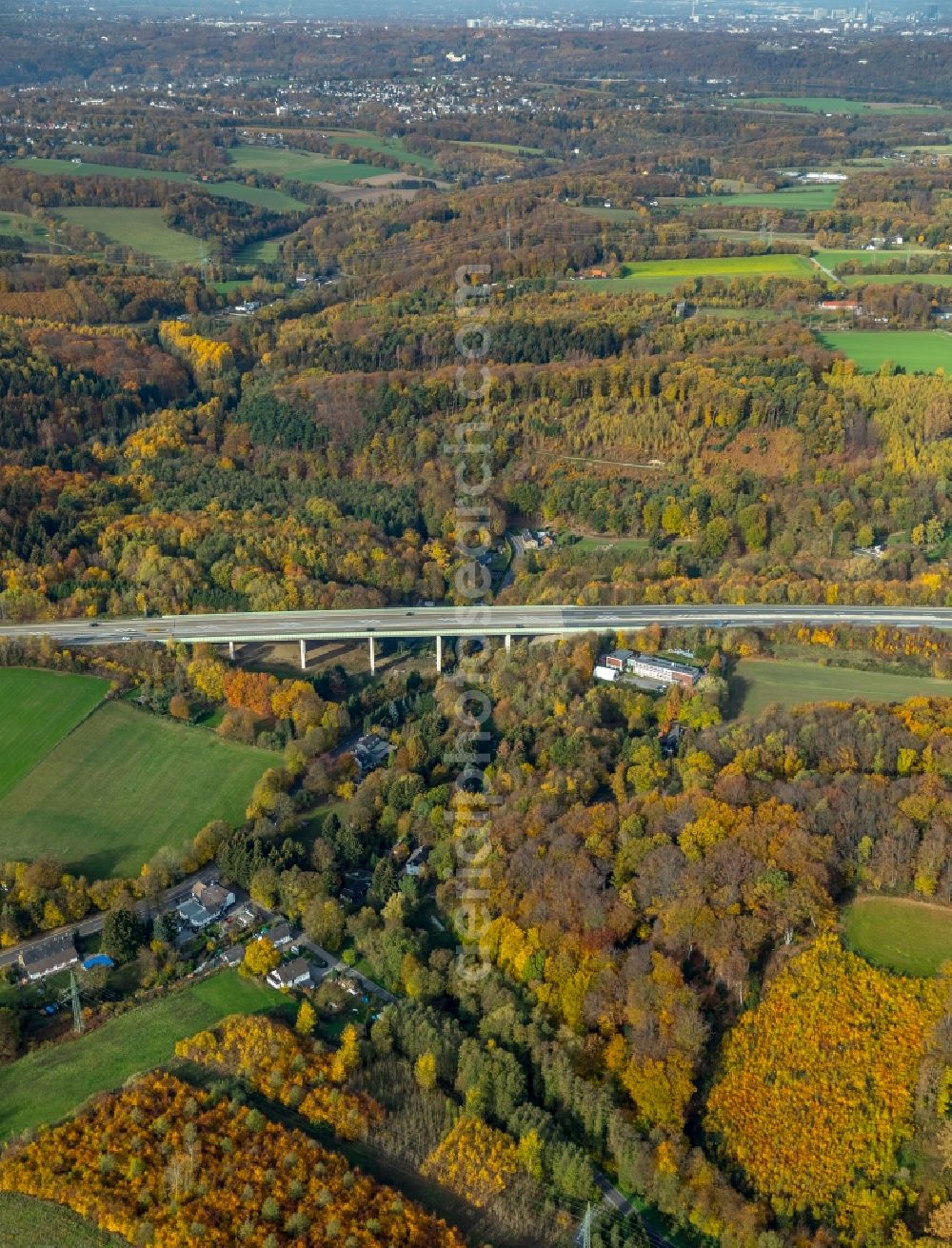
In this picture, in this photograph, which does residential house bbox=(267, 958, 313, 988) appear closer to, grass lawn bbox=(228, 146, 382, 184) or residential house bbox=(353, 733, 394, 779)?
residential house bbox=(353, 733, 394, 779)

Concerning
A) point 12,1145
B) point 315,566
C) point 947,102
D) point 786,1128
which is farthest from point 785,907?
point 947,102

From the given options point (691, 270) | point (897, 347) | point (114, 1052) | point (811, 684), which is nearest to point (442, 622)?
point (811, 684)

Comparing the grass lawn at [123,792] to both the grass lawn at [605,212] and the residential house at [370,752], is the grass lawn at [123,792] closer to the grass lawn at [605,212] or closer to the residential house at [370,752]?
the residential house at [370,752]

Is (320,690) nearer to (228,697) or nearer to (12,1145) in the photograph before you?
(228,697)

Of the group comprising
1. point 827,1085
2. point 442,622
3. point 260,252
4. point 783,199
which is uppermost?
point 783,199

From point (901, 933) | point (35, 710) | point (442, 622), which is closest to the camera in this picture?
point (901, 933)

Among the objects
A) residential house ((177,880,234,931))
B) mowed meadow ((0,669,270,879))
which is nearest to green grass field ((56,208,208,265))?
mowed meadow ((0,669,270,879))

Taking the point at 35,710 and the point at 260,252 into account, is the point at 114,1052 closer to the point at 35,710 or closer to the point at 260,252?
the point at 35,710
